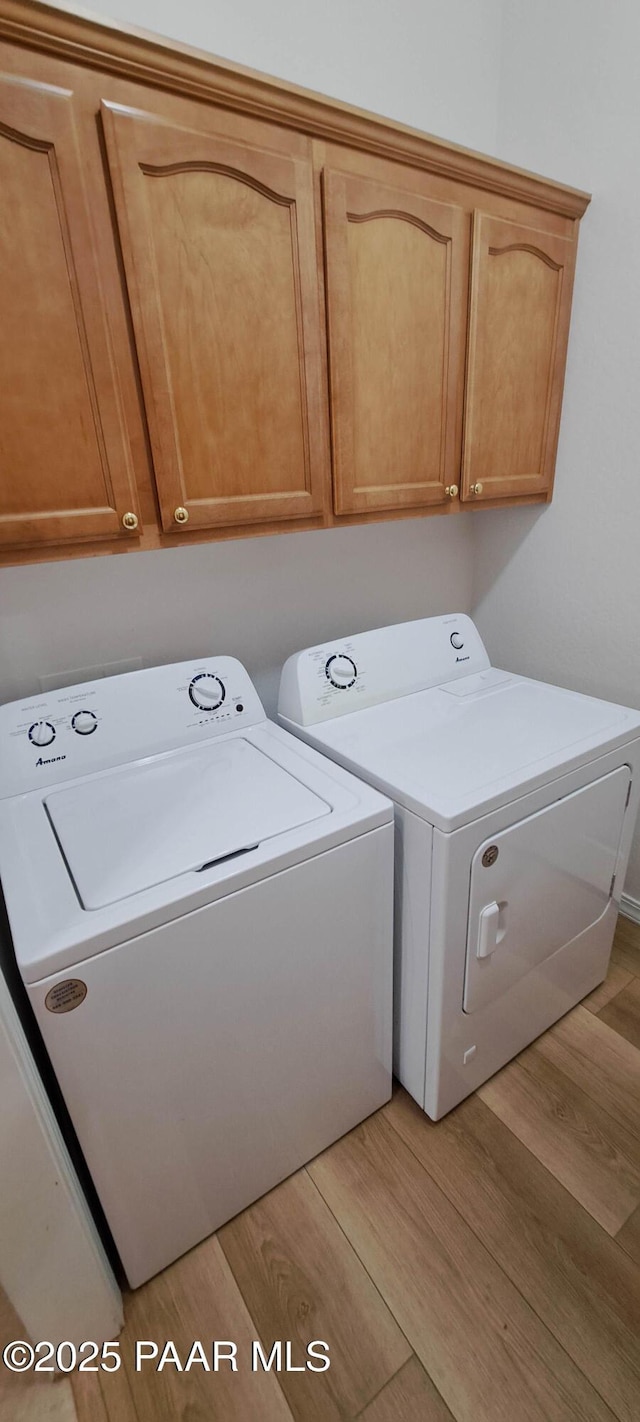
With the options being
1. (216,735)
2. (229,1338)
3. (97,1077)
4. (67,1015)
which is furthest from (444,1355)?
(216,735)

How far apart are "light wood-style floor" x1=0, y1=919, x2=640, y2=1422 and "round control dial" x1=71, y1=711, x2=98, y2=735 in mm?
1069

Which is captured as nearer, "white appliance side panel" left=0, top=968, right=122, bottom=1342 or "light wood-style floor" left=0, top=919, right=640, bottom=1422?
"white appliance side panel" left=0, top=968, right=122, bottom=1342

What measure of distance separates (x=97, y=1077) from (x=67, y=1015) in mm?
142

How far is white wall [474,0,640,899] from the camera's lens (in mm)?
1428

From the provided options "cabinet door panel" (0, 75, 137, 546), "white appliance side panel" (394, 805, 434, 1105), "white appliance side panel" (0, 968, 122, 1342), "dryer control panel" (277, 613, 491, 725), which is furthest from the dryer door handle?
"cabinet door panel" (0, 75, 137, 546)

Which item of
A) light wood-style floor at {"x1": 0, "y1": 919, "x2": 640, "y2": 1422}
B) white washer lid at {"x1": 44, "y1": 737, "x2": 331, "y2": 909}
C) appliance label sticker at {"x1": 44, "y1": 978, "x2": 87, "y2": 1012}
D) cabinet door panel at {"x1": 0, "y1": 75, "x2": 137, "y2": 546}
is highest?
cabinet door panel at {"x1": 0, "y1": 75, "x2": 137, "y2": 546}

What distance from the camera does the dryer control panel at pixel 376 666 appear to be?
151 cm

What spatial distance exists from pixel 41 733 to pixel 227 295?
920 millimetres

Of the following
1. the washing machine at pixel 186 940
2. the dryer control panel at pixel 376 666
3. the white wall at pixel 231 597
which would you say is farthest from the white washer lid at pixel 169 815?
the white wall at pixel 231 597

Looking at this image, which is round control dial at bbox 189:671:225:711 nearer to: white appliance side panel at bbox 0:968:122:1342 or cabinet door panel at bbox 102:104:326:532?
cabinet door panel at bbox 102:104:326:532

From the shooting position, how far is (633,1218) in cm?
121

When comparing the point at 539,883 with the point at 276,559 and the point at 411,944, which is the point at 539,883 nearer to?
the point at 411,944

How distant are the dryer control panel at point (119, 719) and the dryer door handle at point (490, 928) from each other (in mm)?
699

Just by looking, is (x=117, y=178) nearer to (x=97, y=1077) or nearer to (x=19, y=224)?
(x=19, y=224)
